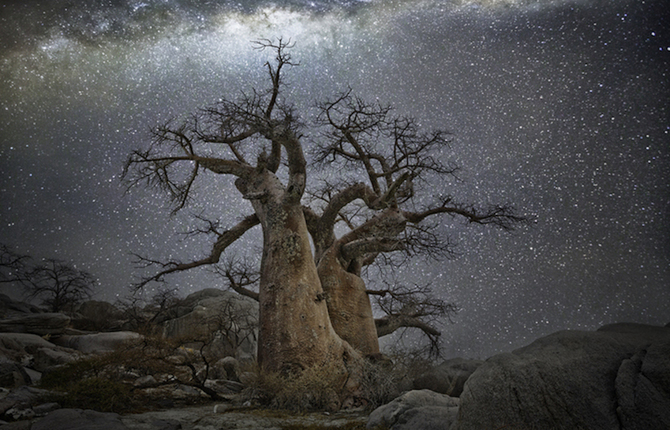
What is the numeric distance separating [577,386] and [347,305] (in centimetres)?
636

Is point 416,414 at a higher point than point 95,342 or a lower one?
lower

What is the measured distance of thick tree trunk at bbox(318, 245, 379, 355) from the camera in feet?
27.3

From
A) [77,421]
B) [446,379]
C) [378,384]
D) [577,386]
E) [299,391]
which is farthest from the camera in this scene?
[446,379]

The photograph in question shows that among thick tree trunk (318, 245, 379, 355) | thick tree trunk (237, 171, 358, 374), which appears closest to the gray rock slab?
thick tree trunk (237, 171, 358, 374)

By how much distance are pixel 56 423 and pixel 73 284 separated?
601 inches

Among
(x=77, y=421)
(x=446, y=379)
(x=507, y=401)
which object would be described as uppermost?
(x=77, y=421)

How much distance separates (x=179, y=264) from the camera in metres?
8.41

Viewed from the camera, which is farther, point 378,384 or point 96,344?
point 96,344

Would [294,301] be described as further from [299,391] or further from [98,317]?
[98,317]

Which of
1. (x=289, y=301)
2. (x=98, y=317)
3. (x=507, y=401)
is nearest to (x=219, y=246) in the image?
(x=289, y=301)

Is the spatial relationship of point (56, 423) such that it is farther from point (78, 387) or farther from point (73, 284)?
point (73, 284)

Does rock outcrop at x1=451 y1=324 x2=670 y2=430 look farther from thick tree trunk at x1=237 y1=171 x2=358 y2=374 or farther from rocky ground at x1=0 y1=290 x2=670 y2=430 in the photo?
thick tree trunk at x1=237 y1=171 x2=358 y2=374

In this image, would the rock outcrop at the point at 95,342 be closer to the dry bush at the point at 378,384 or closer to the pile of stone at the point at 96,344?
the pile of stone at the point at 96,344

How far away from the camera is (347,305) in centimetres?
861
